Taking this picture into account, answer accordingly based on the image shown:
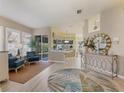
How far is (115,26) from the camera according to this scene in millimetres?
5828

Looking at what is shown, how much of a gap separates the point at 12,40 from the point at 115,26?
5.73 metres

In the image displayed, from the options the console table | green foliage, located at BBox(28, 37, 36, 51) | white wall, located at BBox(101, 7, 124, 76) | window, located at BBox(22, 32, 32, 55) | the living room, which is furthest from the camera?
green foliage, located at BBox(28, 37, 36, 51)

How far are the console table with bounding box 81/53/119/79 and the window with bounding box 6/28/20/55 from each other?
4219mm

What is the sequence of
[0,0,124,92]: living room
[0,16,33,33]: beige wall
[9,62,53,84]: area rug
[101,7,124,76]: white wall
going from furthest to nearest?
Answer: [0,16,33,33]: beige wall
[101,7,124,76]: white wall
[9,62,53,84]: area rug
[0,0,124,92]: living room

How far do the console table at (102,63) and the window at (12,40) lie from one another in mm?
4219

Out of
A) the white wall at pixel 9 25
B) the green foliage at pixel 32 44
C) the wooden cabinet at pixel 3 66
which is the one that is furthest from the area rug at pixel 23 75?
the green foliage at pixel 32 44

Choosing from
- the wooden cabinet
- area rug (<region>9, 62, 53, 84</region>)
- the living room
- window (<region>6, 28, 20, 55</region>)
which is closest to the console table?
the living room

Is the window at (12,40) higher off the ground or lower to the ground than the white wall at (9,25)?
lower

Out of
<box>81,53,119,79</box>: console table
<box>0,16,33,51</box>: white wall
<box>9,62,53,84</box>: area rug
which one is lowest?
<box>9,62,53,84</box>: area rug

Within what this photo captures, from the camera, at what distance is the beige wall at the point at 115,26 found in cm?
547

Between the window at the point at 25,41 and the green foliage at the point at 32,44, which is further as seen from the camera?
the green foliage at the point at 32,44

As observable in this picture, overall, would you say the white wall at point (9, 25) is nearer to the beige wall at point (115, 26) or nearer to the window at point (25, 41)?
the window at point (25, 41)

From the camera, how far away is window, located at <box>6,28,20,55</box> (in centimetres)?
760

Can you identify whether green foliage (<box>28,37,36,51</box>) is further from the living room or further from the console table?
the console table
